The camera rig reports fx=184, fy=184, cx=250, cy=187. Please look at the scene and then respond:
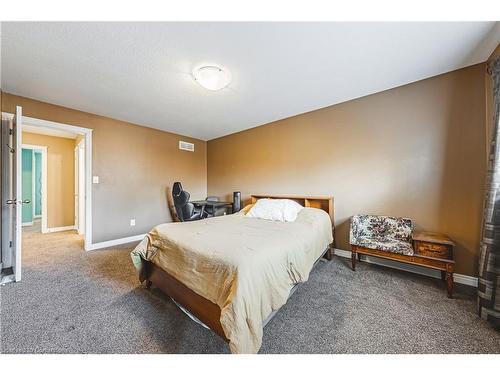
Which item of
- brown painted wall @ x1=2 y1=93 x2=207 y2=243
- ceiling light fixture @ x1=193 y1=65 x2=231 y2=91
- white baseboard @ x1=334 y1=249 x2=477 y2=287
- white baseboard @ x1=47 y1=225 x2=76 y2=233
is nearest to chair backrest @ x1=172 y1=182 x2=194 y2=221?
brown painted wall @ x1=2 y1=93 x2=207 y2=243

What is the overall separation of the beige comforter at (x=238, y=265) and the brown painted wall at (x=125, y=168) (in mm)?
2154

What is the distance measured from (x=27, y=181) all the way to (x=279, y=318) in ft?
24.7

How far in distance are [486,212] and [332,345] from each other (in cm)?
172

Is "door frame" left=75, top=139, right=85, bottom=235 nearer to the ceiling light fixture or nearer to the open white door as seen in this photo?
the open white door

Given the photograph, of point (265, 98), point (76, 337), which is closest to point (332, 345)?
point (76, 337)

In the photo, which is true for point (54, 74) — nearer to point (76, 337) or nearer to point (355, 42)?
point (76, 337)

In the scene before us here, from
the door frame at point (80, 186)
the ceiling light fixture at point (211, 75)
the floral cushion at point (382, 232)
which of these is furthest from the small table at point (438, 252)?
the door frame at point (80, 186)

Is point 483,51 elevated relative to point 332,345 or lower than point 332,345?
elevated

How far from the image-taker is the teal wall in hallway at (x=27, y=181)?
511 cm

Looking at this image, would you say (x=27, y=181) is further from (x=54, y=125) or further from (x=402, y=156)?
(x=402, y=156)

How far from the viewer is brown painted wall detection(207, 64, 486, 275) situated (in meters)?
2.00

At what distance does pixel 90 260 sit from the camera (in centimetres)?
271

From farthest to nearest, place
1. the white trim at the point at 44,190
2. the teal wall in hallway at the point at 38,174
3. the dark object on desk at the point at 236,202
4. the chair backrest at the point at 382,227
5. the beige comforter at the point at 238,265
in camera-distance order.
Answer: the teal wall in hallway at the point at 38,174, the white trim at the point at 44,190, the dark object on desk at the point at 236,202, the chair backrest at the point at 382,227, the beige comforter at the point at 238,265

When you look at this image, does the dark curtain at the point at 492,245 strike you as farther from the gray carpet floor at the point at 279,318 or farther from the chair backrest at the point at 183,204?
the chair backrest at the point at 183,204
